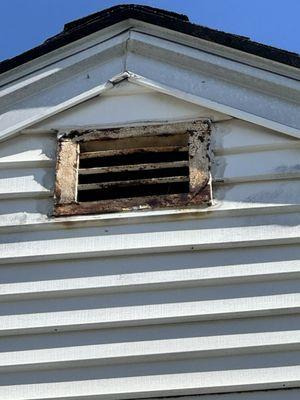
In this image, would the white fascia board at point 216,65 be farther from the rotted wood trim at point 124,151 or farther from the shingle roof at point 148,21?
the rotted wood trim at point 124,151

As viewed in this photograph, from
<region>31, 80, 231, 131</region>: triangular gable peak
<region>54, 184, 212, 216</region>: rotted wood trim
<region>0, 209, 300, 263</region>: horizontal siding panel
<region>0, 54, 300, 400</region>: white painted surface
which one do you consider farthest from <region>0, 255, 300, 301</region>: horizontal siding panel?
<region>31, 80, 231, 131</region>: triangular gable peak

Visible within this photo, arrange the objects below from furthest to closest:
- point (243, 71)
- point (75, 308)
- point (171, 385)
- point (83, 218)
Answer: point (243, 71) < point (83, 218) < point (75, 308) < point (171, 385)

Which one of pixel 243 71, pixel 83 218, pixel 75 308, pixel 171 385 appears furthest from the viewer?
pixel 243 71

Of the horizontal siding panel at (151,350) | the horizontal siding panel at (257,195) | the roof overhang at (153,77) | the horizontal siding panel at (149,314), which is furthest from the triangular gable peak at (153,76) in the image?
the horizontal siding panel at (151,350)

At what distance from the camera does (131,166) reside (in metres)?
5.07

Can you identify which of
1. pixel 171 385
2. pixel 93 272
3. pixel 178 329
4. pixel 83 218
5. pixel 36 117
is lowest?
pixel 171 385

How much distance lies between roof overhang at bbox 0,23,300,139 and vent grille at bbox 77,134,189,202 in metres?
0.30

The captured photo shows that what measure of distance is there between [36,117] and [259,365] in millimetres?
1953

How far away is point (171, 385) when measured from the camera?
415 centimetres

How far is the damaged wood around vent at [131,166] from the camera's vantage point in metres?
4.83

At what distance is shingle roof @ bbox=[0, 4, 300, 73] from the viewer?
5.15 meters

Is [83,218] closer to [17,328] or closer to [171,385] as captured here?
[17,328]

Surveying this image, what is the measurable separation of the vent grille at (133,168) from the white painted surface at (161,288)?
0.68 ft

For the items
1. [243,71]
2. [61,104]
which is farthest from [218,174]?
[61,104]
